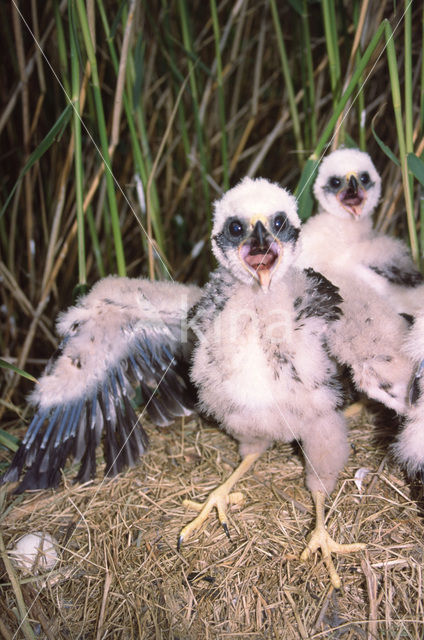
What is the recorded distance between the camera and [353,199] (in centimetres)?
189

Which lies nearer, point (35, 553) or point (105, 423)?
point (35, 553)

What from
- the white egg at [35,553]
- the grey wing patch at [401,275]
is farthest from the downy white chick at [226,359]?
the grey wing patch at [401,275]

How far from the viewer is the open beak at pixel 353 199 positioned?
188cm

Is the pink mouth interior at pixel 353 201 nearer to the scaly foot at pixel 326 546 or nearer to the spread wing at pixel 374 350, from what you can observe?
the spread wing at pixel 374 350

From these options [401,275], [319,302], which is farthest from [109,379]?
[401,275]

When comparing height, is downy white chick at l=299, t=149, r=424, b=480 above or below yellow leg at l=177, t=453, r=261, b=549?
above

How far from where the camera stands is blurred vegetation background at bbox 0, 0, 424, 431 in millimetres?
1762

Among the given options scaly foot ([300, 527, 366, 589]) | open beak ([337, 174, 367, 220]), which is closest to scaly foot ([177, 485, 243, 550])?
scaly foot ([300, 527, 366, 589])

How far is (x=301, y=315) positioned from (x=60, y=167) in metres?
1.39

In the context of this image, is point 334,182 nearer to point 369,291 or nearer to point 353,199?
point 353,199

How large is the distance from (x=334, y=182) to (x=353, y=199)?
9 cm

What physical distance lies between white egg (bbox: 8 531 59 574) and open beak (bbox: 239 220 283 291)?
34.5 inches

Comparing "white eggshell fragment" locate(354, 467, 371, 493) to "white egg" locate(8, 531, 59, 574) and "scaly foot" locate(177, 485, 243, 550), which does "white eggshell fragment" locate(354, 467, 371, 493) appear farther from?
"white egg" locate(8, 531, 59, 574)

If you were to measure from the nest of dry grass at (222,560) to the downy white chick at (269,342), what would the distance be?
0.06 meters
